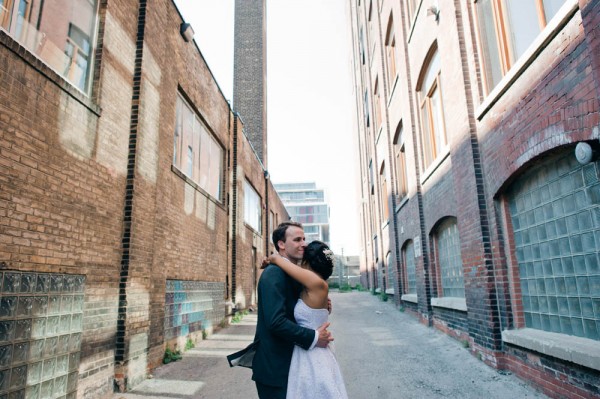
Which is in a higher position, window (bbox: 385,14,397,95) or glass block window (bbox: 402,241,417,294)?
window (bbox: 385,14,397,95)

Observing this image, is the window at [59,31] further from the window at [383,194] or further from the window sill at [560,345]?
the window at [383,194]

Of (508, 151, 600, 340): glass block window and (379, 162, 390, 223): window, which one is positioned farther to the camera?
(379, 162, 390, 223): window

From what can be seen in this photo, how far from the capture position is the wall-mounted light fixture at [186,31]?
28.1ft

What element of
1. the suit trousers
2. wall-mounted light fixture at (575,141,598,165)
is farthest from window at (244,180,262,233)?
the suit trousers

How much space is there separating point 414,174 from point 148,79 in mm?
7124

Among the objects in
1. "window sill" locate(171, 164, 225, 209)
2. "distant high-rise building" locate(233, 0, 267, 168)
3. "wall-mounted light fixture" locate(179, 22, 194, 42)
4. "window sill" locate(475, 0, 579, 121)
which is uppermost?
"distant high-rise building" locate(233, 0, 267, 168)

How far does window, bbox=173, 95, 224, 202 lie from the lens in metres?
8.49

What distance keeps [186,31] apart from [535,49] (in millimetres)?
6796

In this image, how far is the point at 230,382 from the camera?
19.8ft

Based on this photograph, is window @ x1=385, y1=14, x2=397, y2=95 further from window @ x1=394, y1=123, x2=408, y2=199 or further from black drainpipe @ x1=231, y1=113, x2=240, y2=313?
black drainpipe @ x1=231, y1=113, x2=240, y2=313

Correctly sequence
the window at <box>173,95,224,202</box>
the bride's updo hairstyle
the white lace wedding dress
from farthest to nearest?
the window at <box>173,95,224,202</box>
the bride's updo hairstyle
the white lace wedding dress

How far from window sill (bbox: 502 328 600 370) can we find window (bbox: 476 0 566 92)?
3.63 m

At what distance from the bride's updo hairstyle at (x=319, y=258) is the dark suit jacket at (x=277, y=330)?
166mm

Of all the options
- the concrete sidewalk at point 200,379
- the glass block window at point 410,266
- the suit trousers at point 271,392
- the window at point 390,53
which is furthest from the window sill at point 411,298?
the suit trousers at point 271,392
